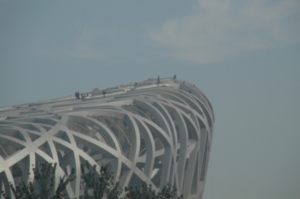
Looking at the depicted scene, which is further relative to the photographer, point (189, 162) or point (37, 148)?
point (189, 162)

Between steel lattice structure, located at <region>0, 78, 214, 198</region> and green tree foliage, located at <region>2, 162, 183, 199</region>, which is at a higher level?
steel lattice structure, located at <region>0, 78, 214, 198</region>

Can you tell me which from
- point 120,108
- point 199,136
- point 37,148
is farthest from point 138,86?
Result: point 37,148

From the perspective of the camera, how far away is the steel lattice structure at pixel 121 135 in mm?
71938

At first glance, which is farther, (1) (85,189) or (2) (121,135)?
(2) (121,135)

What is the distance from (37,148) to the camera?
231 feet

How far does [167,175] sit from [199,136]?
10185 mm

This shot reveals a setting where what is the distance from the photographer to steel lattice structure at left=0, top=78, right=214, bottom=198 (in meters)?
71.9

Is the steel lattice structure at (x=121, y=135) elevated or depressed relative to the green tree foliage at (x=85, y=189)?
elevated

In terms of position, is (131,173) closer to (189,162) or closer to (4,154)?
(4,154)

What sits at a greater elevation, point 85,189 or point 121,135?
point 121,135

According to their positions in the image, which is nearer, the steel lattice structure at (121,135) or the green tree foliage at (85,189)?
the green tree foliage at (85,189)

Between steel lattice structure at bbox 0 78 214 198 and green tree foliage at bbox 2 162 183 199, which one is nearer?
green tree foliage at bbox 2 162 183 199

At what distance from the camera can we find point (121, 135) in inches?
3420

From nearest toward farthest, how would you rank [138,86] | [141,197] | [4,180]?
[141,197], [4,180], [138,86]
